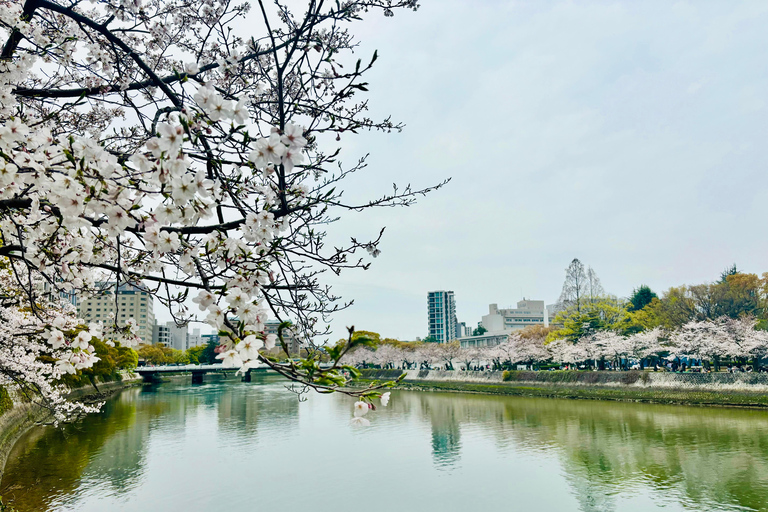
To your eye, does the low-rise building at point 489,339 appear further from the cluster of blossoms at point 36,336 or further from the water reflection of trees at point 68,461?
the cluster of blossoms at point 36,336

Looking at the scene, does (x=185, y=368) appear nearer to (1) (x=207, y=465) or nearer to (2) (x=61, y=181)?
(1) (x=207, y=465)

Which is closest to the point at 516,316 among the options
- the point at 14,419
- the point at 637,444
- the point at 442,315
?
the point at 442,315

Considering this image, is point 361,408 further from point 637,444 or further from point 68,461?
point 637,444

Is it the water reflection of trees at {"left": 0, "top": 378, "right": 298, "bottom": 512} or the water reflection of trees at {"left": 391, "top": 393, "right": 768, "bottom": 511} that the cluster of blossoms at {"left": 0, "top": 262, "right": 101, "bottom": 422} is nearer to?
the water reflection of trees at {"left": 0, "top": 378, "right": 298, "bottom": 512}

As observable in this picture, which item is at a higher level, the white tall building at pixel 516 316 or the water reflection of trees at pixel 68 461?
the white tall building at pixel 516 316

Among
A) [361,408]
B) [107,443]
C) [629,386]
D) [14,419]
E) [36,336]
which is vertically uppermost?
[36,336]

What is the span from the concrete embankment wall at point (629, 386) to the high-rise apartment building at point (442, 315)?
6761 cm

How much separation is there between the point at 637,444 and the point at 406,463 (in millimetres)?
7026

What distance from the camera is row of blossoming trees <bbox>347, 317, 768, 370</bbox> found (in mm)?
25234

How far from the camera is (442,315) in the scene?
349 ft

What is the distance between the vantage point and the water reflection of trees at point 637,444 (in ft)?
35.4

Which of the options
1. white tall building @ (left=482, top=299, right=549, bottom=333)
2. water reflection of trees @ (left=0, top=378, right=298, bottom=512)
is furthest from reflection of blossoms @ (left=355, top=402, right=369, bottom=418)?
white tall building @ (left=482, top=299, right=549, bottom=333)

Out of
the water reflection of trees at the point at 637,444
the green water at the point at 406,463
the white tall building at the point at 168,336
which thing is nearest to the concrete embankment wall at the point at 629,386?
the water reflection of trees at the point at 637,444

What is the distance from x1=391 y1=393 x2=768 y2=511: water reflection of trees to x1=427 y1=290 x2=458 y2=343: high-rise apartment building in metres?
80.9
